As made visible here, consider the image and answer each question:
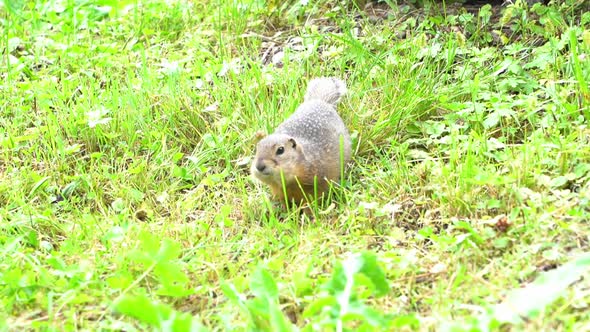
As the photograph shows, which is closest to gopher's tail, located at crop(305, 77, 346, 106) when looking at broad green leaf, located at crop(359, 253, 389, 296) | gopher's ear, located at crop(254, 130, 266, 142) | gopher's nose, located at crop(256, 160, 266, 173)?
gopher's ear, located at crop(254, 130, 266, 142)

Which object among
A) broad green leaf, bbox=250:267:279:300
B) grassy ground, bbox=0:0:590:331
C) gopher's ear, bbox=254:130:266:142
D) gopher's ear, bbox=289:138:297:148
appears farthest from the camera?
gopher's ear, bbox=254:130:266:142

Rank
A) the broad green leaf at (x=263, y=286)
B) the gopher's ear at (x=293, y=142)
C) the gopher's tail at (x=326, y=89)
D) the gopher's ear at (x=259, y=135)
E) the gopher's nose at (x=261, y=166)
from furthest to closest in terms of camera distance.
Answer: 1. the gopher's tail at (x=326, y=89)
2. the gopher's ear at (x=259, y=135)
3. the gopher's ear at (x=293, y=142)
4. the gopher's nose at (x=261, y=166)
5. the broad green leaf at (x=263, y=286)

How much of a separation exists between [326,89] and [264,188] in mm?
758

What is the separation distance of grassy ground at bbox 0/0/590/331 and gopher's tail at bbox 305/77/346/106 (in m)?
0.09

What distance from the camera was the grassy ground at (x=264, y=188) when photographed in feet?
10.3

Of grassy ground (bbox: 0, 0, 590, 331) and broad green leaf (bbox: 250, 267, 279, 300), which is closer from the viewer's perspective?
broad green leaf (bbox: 250, 267, 279, 300)

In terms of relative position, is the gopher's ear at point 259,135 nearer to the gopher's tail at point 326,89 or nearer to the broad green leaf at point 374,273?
the gopher's tail at point 326,89

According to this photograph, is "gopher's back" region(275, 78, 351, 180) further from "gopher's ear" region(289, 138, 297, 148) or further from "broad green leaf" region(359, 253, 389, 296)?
"broad green leaf" region(359, 253, 389, 296)

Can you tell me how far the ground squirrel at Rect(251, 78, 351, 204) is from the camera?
4.18 metres

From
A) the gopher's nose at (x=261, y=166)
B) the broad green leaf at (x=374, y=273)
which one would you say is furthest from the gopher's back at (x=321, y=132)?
the broad green leaf at (x=374, y=273)

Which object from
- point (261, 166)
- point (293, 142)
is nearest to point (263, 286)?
point (261, 166)

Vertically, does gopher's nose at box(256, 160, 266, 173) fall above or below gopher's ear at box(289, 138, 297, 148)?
below

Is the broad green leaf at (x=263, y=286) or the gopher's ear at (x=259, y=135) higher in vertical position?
the broad green leaf at (x=263, y=286)

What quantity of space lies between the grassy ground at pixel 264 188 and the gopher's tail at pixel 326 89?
9 centimetres
